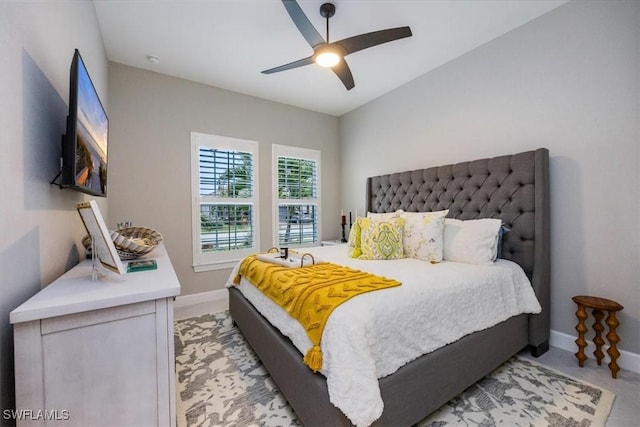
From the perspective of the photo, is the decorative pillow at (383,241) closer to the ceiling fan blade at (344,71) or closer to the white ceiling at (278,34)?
the ceiling fan blade at (344,71)

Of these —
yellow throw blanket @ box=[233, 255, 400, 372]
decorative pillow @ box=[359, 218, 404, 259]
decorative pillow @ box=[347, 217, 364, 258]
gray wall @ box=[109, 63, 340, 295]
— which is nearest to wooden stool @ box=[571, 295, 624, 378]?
decorative pillow @ box=[359, 218, 404, 259]

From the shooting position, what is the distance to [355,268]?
6.17 feet

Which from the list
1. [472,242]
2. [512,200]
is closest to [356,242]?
[472,242]

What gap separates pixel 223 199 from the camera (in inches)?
133

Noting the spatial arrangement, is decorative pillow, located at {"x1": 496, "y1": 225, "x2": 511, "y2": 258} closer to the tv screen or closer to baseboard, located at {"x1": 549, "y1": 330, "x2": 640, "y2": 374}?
baseboard, located at {"x1": 549, "y1": 330, "x2": 640, "y2": 374}

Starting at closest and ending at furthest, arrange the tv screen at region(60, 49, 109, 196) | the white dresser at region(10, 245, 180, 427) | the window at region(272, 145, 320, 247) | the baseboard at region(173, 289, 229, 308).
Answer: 1. the white dresser at region(10, 245, 180, 427)
2. the tv screen at region(60, 49, 109, 196)
3. the baseboard at region(173, 289, 229, 308)
4. the window at region(272, 145, 320, 247)

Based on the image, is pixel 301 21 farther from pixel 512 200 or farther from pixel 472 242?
pixel 512 200

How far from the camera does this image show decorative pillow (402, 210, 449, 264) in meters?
2.12

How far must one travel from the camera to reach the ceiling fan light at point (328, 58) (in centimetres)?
194

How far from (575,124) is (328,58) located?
2.00 meters

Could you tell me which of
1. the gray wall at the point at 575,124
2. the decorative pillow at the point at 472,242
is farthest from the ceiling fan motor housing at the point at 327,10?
the decorative pillow at the point at 472,242

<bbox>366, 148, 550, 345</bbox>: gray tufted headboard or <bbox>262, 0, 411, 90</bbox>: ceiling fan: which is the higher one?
<bbox>262, 0, 411, 90</bbox>: ceiling fan

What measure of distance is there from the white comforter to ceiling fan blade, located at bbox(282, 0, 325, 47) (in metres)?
1.69

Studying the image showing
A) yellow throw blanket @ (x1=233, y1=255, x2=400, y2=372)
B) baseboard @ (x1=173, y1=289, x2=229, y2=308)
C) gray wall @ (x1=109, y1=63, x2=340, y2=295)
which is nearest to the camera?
yellow throw blanket @ (x1=233, y1=255, x2=400, y2=372)
